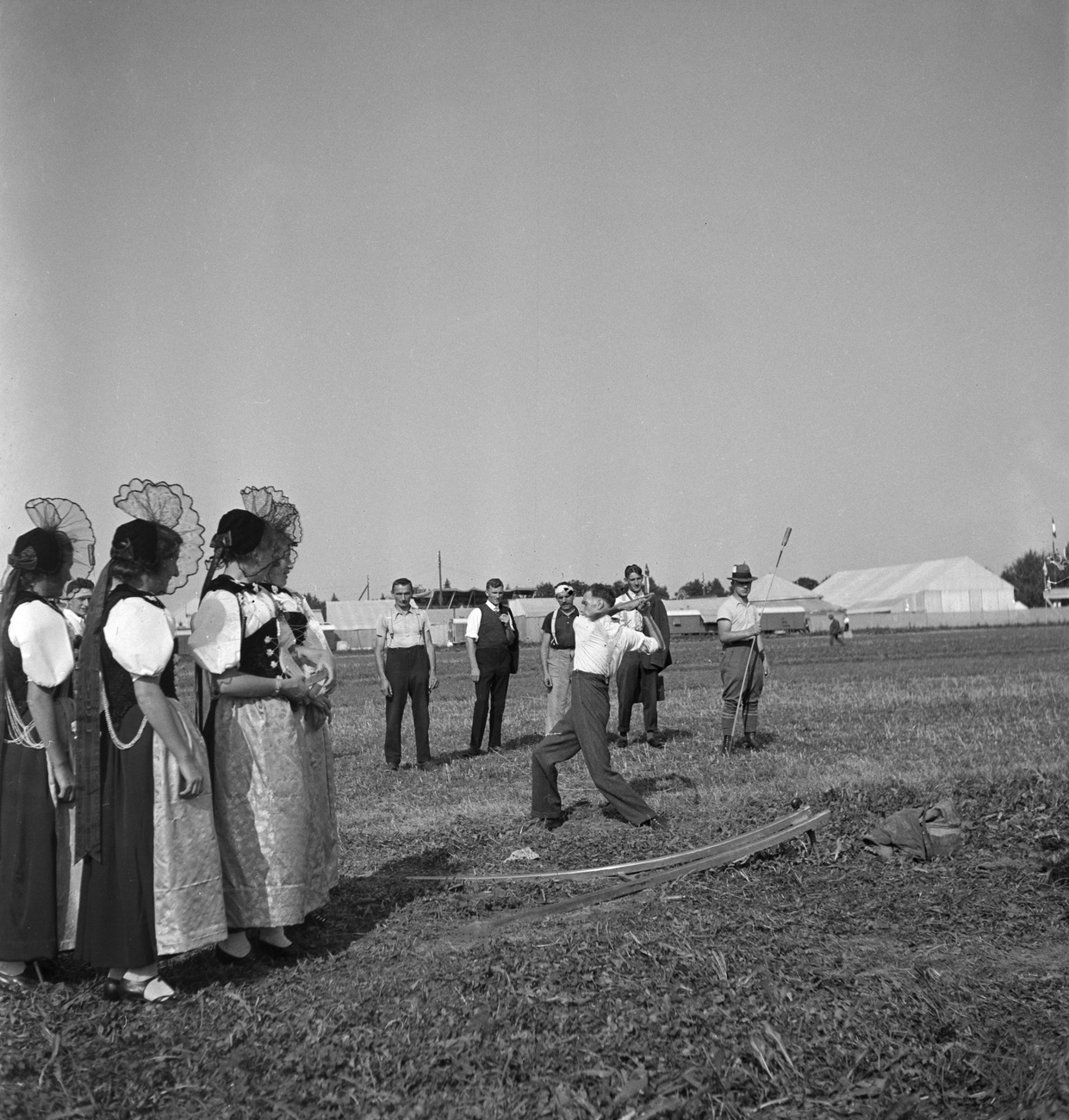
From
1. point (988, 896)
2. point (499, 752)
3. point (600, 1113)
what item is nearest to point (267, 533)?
point (600, 1113)

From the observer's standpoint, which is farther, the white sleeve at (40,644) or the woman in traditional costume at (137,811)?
the white sleeve at (40,644)

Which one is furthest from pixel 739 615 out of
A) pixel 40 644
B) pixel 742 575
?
pixel 40 644

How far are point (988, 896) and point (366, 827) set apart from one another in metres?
4.61

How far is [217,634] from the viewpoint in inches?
204

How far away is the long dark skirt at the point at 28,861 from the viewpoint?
498 centimetres

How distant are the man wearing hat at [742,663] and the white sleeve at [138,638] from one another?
8.23m

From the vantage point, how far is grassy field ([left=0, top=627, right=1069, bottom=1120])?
389 centimetres

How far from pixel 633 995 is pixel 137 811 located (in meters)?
2.18

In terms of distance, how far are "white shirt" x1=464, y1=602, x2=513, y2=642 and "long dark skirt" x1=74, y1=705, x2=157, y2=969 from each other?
818 centimetres

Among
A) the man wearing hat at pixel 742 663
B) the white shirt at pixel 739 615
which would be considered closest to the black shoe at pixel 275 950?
the man wearing hat at pixel 742 663

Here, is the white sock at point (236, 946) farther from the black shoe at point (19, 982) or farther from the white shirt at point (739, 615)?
the white shirt at point (739, 615)

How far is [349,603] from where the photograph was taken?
7375cm

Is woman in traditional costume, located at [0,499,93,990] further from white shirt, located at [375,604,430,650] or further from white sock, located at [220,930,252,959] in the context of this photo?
white shirt, located at [375,604,430,650]

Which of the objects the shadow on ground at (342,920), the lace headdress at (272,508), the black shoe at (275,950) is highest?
the lace headdress at (272,508)
